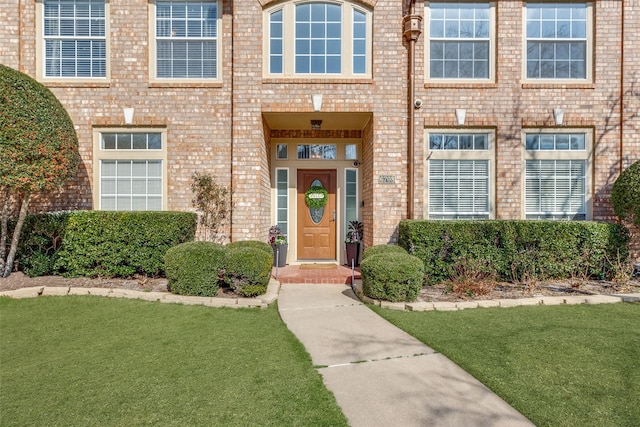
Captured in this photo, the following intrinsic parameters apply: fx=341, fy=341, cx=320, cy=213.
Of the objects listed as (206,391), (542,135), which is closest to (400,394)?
(206,391)

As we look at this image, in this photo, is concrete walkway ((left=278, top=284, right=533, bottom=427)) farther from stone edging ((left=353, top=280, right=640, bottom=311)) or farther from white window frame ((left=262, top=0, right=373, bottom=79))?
white window frame ((left=262, top=0, right=373, bottom=79))

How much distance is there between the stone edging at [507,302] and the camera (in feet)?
15.0

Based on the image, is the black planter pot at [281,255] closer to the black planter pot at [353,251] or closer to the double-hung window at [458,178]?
the black planter pot at [353,251]

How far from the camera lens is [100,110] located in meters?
6.60

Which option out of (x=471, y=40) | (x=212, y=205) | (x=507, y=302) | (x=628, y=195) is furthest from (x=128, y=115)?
(x=628, y=195)

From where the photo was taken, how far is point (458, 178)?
22.5ft

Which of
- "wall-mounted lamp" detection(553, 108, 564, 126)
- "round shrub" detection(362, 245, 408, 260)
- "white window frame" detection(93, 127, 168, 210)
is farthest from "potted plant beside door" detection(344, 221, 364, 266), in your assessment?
"wall-mounted lamp" detection(553, 108, 564, 126)

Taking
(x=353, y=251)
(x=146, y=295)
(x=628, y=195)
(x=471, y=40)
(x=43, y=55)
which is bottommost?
(x=146, y=295)

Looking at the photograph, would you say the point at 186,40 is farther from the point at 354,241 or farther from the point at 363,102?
the point at 354,241

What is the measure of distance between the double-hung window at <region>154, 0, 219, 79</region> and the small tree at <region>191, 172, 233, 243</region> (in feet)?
6.83

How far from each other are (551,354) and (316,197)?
5.55 meters

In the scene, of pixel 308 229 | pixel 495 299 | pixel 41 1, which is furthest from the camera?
pixel 308 229

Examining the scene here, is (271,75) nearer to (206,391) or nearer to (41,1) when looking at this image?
(41,1)

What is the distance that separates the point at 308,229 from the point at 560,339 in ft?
17.5
